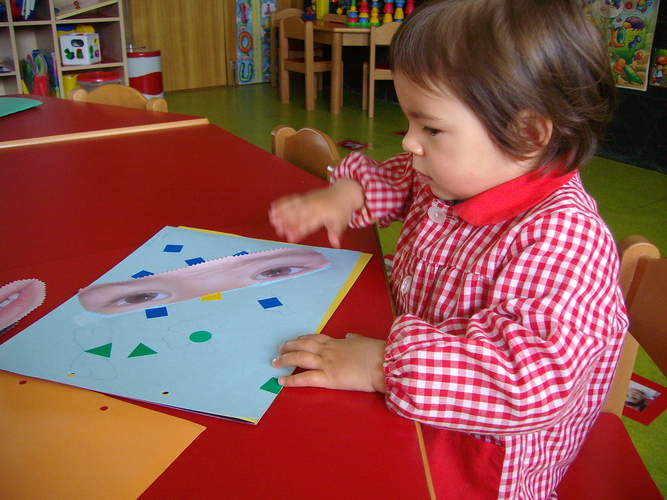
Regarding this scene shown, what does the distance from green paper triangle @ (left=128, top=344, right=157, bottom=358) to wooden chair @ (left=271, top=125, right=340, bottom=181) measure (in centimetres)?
59

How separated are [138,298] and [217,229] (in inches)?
8.8

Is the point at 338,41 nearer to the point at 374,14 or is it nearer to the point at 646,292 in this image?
the point at 374,14

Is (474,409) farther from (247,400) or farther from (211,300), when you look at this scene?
(211,300)

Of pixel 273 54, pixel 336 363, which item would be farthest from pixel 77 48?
pixel 336 363

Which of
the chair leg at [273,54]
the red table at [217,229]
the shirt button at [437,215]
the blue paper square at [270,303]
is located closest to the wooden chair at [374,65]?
the chair leg at [273,54]

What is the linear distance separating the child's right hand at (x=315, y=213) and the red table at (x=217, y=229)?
0.08 ft

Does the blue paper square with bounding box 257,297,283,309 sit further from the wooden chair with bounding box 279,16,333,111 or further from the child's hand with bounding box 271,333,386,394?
the wooden chair with bounding box 279,16,333,111

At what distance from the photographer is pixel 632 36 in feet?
9.96

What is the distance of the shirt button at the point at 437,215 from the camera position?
0.72m

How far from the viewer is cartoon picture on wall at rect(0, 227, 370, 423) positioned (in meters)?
0.51

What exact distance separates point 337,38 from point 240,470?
4096mm

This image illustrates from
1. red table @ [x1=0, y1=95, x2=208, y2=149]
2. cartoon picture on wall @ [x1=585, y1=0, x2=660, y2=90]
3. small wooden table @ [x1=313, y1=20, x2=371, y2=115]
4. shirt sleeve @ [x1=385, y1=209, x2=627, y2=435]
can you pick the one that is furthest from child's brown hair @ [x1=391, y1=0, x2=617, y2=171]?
small wooden table @ [x1=313, y1=20, x2=371, y2=115]

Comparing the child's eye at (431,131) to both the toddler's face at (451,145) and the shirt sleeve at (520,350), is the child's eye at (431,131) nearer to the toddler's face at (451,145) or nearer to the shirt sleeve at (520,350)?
the toddler's face at (451,145)

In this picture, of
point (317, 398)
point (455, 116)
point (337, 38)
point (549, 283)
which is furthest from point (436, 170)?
point (337, 38)
